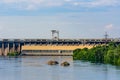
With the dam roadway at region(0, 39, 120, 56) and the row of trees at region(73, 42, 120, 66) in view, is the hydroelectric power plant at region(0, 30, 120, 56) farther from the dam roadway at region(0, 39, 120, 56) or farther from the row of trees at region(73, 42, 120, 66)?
Result: the row of trees at region(73, 42, 120, 66)

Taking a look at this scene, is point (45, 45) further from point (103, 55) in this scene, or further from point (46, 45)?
point (103, 55)

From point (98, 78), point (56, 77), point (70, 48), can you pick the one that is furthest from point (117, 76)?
point (70, 48)

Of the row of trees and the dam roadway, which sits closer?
the row of trees

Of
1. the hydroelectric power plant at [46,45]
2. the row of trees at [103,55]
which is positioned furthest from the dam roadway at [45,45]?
the row of trees at [103,55]

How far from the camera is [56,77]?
49.3 meters

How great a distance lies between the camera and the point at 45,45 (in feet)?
450

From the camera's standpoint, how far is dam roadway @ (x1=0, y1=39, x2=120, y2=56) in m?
134

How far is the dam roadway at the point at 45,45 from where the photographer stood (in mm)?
134500

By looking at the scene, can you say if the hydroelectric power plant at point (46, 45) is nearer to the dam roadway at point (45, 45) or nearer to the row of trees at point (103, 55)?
the dam roadway at point (45, 45)

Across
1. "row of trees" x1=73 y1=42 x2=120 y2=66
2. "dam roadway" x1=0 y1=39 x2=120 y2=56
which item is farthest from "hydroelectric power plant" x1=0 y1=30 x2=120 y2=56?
"row of trees" x1=73 y1=42 x2=120 y2=66

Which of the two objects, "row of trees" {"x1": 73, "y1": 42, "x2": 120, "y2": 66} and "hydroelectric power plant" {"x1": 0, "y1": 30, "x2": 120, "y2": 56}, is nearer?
"row of trees" {"x1": 73, "y1": 42, "x2": 120, "y2": 66}

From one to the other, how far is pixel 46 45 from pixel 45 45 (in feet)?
0.78

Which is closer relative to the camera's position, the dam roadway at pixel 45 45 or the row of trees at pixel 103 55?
the row of trees at pixel 103 55

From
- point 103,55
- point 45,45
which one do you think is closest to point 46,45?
point 45,45
